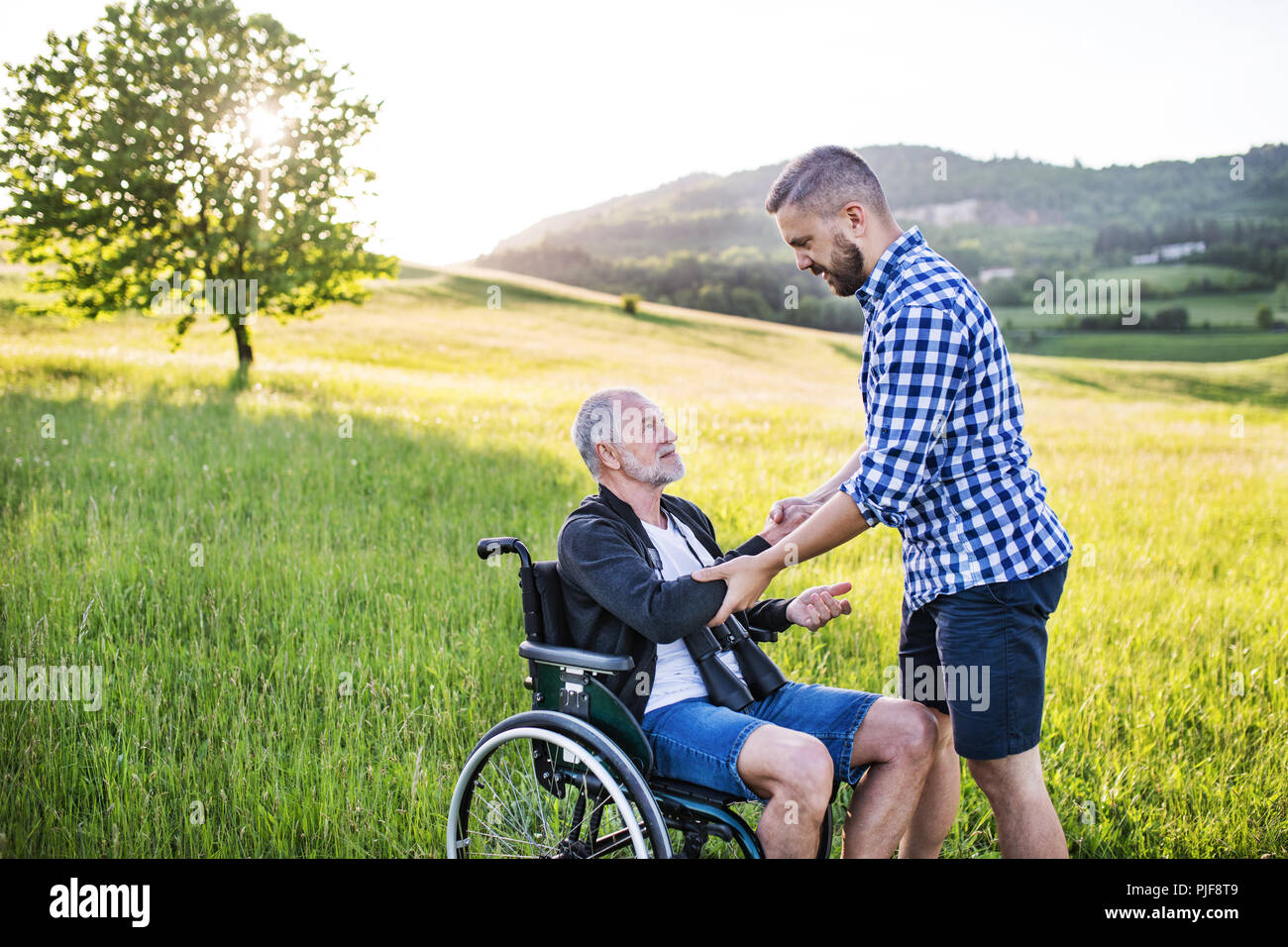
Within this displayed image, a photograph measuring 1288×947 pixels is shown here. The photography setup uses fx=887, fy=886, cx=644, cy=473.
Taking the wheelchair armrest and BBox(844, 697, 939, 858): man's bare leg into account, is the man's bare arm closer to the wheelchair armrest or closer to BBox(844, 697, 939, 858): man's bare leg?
the wheelchair armrest

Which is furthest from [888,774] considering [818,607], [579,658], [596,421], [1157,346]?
[1157,346]

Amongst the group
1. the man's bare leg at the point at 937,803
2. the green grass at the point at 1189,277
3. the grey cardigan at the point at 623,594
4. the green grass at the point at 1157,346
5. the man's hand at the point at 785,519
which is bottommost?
the man's bare leg at the point at 937,803

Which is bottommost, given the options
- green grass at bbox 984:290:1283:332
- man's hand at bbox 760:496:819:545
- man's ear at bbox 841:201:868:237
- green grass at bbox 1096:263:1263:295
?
man's hand at bbox 760:496:819:545

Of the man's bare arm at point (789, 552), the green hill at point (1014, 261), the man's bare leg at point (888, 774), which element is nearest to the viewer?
the man's bare arm at point (789, 552)

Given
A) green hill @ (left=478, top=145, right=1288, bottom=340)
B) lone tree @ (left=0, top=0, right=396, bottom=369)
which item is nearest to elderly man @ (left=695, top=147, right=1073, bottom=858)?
green hill @ (left=478, top=145, right=1288, bottom=340)

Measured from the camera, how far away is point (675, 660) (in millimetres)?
2980

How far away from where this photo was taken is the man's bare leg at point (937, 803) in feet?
9.82

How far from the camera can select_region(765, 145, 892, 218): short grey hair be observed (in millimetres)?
2676

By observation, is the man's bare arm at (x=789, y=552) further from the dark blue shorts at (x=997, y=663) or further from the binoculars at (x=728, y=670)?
the dark blue shorts at (x=997, y=663)

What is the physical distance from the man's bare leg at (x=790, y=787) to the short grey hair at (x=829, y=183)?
1.60 metres

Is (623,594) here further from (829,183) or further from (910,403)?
(829,183)

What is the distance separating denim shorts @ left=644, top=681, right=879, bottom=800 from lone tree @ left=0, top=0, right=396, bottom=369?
16.6 meters

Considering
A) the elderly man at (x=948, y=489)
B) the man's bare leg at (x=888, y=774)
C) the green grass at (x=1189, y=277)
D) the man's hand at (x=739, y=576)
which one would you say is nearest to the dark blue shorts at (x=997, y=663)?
the elderly man at (x=948, y=489)

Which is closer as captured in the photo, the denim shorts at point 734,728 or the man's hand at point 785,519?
the denim shorts at point 734,728
